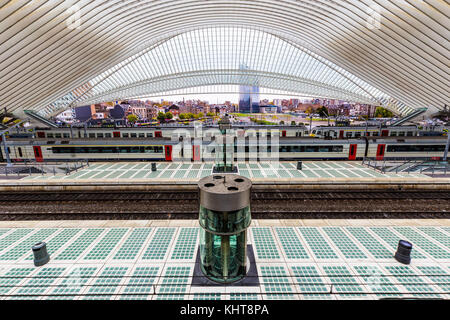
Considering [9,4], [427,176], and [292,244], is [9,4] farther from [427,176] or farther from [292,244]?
[427,176]

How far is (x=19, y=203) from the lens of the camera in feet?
53.4

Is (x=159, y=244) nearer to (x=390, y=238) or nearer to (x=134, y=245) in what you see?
(x=134, y=245)

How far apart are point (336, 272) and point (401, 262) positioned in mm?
2909

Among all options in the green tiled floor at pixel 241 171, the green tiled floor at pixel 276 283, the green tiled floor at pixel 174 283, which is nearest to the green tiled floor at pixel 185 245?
the green tiled floor at pixel 174 283

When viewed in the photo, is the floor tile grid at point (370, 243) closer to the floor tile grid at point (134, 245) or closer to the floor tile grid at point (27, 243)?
the floor tile grid at point (134, 245)

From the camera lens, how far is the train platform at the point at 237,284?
7.71 metres

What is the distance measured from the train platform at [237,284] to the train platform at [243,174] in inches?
279

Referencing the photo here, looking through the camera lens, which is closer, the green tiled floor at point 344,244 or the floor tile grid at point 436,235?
the green tiled floor at point 344,244

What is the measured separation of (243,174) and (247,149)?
4625mm

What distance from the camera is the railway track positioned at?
46.1 feet

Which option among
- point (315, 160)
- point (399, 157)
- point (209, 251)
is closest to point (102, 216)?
point (209, 251)

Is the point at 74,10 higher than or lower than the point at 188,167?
higher

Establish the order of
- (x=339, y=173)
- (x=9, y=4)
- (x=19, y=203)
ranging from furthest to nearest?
(x=339, y=173)
(x=9, y=4)
(x=19, y=203)

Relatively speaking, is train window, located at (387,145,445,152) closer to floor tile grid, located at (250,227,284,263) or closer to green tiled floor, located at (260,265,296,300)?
floor tile grid, located at (250,227,284,263)
